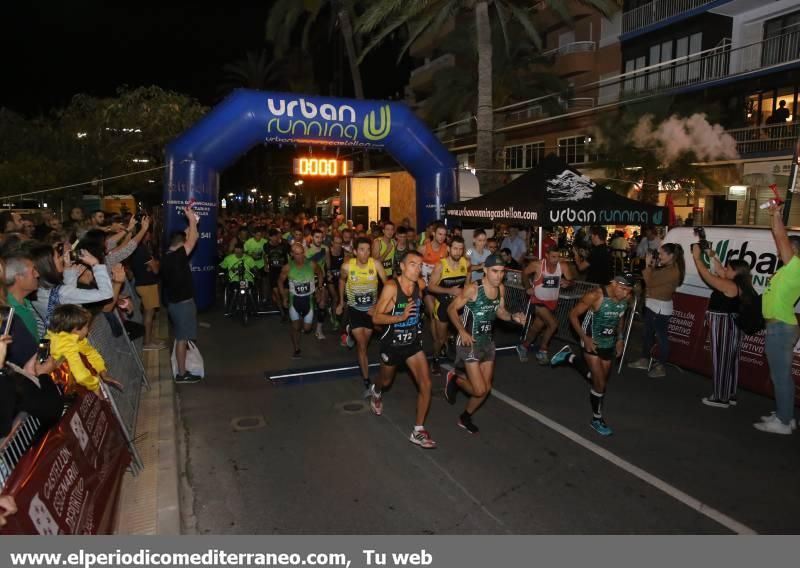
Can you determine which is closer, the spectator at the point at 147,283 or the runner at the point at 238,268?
the spectator at the point at 147,283

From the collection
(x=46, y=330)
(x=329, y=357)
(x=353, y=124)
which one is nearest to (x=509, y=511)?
(x=46, y=330)

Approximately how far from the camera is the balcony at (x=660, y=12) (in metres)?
25.7

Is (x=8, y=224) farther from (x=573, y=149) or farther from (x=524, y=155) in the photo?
(x=524, y=155)

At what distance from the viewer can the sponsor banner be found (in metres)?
3.19

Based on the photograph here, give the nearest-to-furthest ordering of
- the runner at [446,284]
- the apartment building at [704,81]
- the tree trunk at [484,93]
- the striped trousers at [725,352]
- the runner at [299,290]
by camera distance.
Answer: the striped trousers at [725,352] → the runner at [446,284] → the runner at [299,290] → the tree trunk at [484,93] → the apartment building at [704,81]

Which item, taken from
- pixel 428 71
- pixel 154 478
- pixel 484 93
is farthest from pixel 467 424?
pixel 428 71

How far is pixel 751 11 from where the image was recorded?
78.4 feet

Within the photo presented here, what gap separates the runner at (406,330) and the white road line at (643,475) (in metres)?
1.46

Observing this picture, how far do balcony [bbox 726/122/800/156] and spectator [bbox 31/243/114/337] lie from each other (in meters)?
21.4

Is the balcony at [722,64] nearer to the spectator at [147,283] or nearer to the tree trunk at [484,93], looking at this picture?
the tree trunk at [484,93]

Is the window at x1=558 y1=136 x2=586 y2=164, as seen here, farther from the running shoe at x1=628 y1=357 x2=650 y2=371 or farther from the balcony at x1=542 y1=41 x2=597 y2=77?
the running shoe at x1=628 y1=357 x2=650 y2=371

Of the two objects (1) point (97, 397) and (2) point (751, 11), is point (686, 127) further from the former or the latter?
(1) point (97, 397)

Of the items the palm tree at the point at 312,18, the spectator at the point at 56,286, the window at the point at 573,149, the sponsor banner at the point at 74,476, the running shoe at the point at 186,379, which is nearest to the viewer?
the sponsor banner at the point at 74,476

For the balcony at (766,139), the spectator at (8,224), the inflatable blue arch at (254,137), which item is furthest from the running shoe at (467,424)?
the balcony at (766,139)
